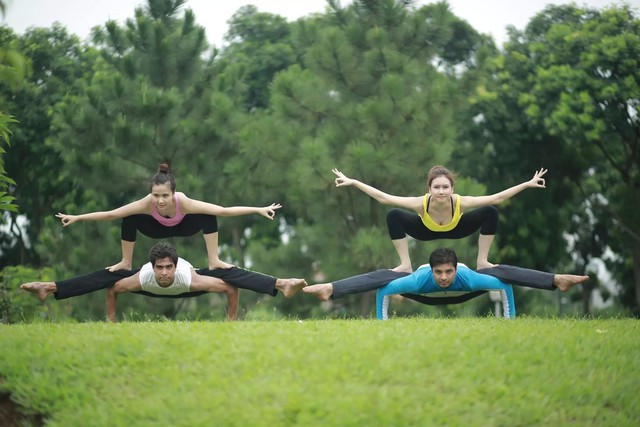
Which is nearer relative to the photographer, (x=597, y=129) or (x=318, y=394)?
(x=318, y=394)

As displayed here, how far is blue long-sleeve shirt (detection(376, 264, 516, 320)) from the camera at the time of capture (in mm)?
10688

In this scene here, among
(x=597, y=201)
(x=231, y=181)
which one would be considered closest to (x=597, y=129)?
(x=597, y=201)

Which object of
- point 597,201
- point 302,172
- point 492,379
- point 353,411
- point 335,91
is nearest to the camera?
point 353,411

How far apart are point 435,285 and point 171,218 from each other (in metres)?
3.03

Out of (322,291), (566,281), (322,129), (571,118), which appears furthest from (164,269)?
(571,118)

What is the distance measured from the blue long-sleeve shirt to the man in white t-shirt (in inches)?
66.8

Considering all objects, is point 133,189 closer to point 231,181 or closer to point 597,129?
point 231,181

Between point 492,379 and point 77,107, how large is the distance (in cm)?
1721

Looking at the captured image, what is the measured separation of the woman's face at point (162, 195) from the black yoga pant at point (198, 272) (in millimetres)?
837

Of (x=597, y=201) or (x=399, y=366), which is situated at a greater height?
(x=597, y=201)

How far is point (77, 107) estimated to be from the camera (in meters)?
23.0

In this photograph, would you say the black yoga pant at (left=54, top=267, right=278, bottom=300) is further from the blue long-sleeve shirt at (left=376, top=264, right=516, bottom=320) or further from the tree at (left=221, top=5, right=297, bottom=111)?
the tree at (left=221, top=5, right=297, bottom=111)

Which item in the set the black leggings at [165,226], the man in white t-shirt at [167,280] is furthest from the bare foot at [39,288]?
the black leggings at [165,226]

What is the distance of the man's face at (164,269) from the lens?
10.5m
